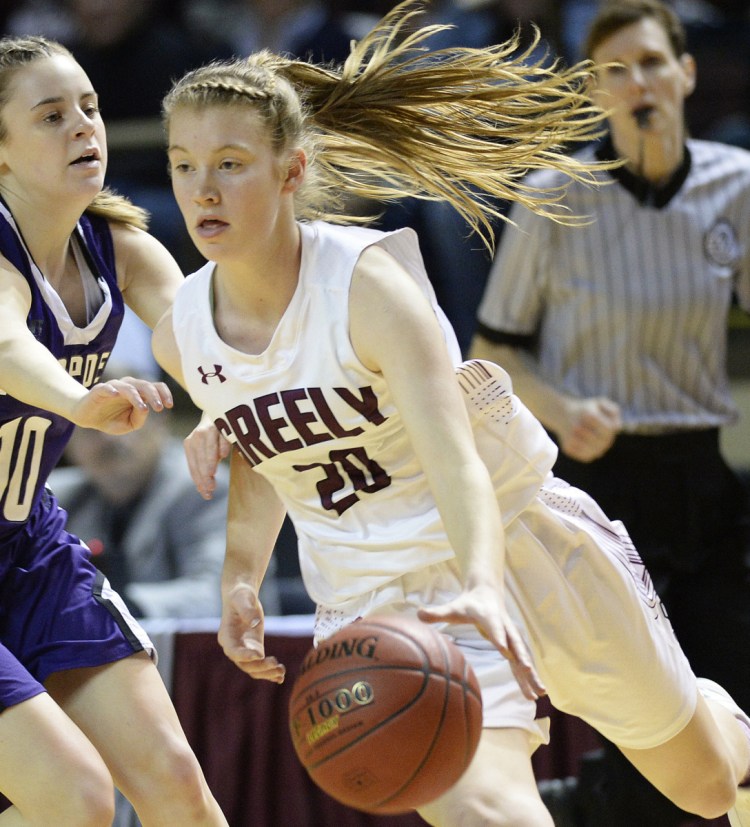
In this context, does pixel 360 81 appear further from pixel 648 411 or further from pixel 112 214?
pixel 648 411

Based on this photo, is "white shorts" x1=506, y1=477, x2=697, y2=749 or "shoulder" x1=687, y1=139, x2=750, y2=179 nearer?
"white shorts" x1=506, y1=477, x2=697, y2=749

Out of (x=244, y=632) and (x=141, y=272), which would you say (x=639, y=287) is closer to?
(x=141, y=272)

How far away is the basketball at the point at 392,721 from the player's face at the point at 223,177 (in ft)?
2.77

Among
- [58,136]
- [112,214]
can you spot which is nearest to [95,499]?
[112,214]

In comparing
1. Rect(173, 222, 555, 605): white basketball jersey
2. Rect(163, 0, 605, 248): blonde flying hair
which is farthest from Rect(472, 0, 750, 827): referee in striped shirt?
Rect(173, 222, 555, 605): white basketball jersey

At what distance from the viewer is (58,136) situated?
3020 mm

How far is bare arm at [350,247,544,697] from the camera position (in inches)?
89.5

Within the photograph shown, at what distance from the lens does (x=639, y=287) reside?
4574 mm

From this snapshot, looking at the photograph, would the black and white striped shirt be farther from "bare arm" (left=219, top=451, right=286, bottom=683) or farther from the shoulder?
"bare arm" (left=219, top=451, right=286, bottom=683)

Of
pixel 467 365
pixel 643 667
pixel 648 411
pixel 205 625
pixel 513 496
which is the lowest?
pixel 205 625

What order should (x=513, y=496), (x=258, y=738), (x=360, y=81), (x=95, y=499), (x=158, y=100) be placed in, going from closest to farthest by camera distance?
(x=513, y=496), (x=360, y=81), (x=258, y=738), (x=95, y=499), (x=158, y=100)

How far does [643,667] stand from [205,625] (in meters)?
1.82

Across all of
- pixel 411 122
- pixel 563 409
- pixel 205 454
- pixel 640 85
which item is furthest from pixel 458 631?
pixel 640 85

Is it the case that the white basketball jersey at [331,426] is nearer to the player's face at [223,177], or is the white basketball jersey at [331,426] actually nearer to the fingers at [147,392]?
the player's face at [223,177]
